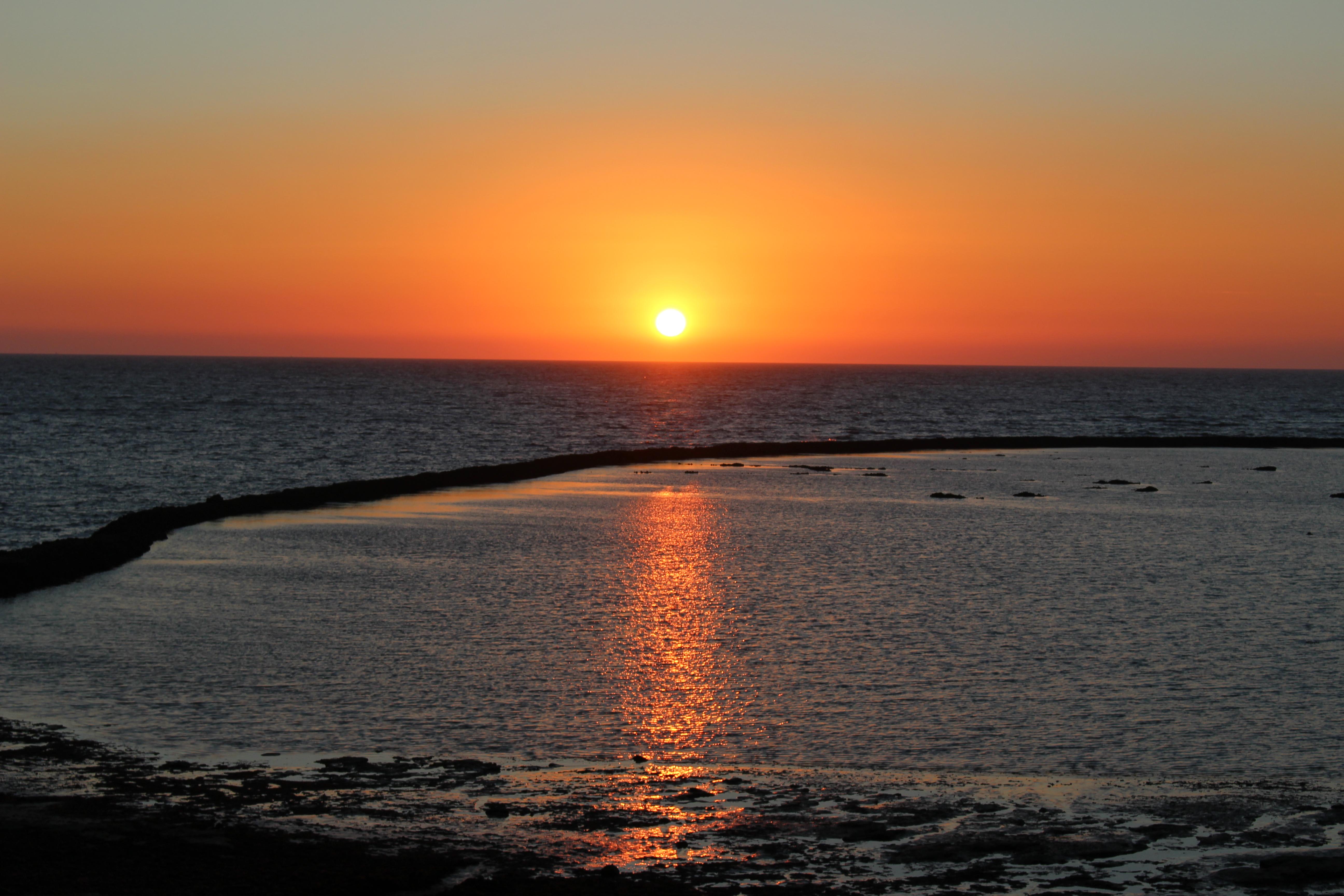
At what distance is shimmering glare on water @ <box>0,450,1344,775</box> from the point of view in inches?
562

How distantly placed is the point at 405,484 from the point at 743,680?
32277 millimetres

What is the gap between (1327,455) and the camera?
69.8 m

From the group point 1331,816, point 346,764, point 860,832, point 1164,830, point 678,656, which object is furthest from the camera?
point 678,656

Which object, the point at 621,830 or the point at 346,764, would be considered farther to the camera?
the point at 346,764

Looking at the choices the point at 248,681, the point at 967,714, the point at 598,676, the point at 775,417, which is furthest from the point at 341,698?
the point at 775,417

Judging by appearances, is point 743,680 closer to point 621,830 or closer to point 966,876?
point 621,830

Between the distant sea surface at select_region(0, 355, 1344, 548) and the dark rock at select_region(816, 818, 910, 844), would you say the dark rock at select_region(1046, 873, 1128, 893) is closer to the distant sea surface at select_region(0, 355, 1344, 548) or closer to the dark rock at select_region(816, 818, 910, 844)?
the dark rock at select_region(816, 818, 910, 844)

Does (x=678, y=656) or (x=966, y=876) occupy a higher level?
(x=966, y=876)

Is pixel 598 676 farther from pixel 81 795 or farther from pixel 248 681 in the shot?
pixel 81 795

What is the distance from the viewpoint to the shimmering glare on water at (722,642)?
14.3 m

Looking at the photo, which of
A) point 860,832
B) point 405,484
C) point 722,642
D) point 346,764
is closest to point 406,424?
point 405,484

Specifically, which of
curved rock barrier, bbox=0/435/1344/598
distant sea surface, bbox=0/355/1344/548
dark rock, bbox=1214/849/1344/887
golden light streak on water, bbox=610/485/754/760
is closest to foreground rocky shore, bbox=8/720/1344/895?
dark rock, bbox=1214/849/1344/887

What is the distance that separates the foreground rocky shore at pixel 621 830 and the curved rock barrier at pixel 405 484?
46.9 feet

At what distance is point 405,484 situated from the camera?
4719 centimetres
